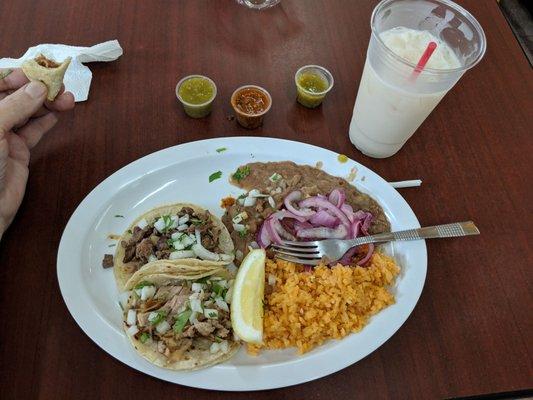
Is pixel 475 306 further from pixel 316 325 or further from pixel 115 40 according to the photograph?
pixel 115 40

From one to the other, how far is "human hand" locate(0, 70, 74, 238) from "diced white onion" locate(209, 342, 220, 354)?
44.6 inches

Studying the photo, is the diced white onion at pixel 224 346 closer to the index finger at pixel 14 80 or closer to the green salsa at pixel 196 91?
the green salsa at pixel 196 91

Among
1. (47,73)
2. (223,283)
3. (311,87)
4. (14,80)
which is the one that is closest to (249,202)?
(223,283)

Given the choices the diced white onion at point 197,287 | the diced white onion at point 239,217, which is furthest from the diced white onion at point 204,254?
the diced white onion at point 239,217

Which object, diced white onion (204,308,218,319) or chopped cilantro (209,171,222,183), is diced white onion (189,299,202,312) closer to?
diced white onion (204,308,218,319)

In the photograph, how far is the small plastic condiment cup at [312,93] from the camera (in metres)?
2.32

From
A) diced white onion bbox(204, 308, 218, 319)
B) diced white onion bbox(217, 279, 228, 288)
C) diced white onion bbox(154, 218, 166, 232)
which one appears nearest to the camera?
diced white onion bbox(204, 308, 218, 319)

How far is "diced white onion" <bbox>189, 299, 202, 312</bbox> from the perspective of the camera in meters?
1.78

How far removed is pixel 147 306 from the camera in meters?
1.79

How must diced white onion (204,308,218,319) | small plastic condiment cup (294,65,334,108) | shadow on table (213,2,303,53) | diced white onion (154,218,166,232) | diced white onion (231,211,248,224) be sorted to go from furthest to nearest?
shadow on table (213,2,303,53)
small plastic condiment cup (294,65,334,108)
diced white onion (231,211,248,224)
diced white onion (154,218,166,232)
diced white onion (204,308,218,319)

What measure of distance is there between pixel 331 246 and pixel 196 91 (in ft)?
3.87

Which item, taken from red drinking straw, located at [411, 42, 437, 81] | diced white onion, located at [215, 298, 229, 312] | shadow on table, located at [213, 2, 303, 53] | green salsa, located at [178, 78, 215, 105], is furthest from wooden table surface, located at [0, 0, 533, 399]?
red drinking straw, located at [411, 42, 437, 81]

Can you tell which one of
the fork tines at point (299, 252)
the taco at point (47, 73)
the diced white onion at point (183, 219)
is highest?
the taco at point (47, 73)

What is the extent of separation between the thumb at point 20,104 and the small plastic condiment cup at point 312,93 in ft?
4.38
